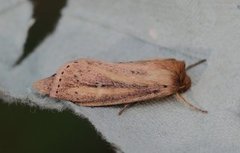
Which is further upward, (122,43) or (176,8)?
(176,8)

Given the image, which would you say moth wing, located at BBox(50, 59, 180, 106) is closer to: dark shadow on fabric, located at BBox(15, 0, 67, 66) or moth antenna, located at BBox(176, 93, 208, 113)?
moth antenna, located at BBox(176, 93, 208, 113)

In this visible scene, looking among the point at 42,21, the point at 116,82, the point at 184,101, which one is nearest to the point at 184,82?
the point at 184,101

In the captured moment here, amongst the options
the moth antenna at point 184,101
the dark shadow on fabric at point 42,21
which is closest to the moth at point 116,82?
the moth antenna at point 184,101

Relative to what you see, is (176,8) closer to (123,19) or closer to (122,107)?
(123,19)

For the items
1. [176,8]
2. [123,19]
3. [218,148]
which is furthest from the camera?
[123,19]

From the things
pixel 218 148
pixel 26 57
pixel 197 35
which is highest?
pixel 197 35

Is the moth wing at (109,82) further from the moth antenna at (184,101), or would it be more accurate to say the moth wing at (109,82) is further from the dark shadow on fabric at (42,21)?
the dark shadow on fabric at (42,21)

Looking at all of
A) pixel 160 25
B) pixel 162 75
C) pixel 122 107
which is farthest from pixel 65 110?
pixel 160 25
